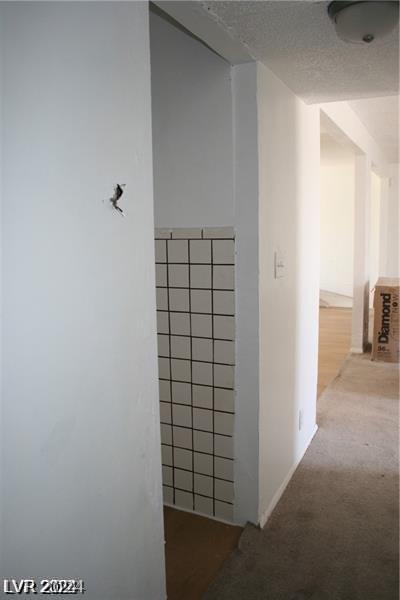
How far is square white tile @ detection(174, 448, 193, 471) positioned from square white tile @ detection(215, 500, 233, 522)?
21 centimetres

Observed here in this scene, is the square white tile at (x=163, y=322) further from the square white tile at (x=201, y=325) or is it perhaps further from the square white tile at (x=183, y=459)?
the square white tile at (x=183, y=459)

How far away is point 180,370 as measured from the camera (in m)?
2.31

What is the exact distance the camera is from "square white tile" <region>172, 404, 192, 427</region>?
7.61ft

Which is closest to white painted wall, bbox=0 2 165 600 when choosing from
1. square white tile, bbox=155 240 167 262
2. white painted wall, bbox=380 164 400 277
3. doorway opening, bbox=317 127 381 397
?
square white tile, bbox=155 240 167 262

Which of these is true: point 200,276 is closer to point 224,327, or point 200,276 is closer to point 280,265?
point 224,327

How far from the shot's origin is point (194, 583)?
1909 millimetres

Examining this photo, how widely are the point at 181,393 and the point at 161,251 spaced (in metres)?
0.67

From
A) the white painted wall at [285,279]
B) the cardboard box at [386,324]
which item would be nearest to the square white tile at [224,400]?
the white painted wall at [285,279]

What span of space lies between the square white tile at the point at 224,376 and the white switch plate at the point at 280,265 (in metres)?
0.48

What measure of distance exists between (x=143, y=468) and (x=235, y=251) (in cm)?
109

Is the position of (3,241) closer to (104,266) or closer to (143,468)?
(104,266)

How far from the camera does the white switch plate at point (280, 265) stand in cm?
226

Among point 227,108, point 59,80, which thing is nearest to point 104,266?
point 59,80

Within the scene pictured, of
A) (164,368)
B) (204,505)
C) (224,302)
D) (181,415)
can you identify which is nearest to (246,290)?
(224,302)
